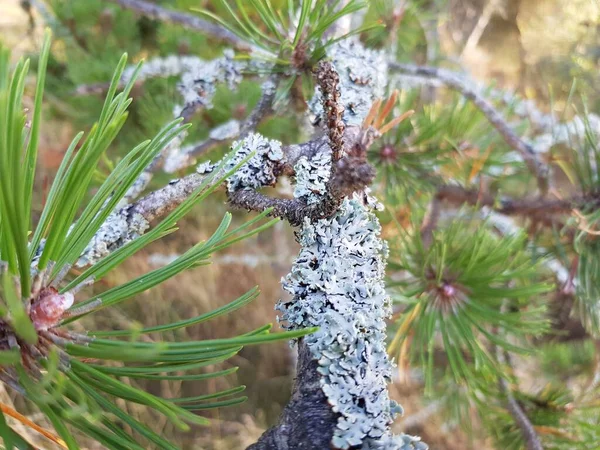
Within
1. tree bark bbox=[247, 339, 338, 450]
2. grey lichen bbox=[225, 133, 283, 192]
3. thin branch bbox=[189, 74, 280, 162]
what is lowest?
tree bark bbox=[247, 339, 338, 450]

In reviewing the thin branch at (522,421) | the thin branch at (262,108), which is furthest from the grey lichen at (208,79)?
the thin branch at (522,421)

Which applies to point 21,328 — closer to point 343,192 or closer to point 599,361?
point 343,192

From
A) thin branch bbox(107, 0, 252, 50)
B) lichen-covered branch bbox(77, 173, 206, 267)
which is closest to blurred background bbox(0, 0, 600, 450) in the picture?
thin branch bbox(107, 0, 252, 50)

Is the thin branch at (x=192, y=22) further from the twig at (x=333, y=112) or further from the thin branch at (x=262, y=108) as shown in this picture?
the twig at (x=333, y=112)

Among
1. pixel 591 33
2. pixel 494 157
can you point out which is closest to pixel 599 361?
pixel 494 157

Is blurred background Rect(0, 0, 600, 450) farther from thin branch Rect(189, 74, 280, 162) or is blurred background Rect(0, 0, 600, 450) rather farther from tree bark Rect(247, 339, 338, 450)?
tree bark Rect(247, 339, 338, 450)
